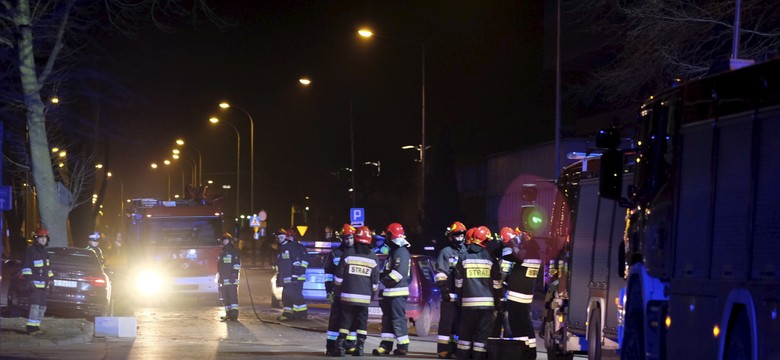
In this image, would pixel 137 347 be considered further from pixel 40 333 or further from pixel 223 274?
pixel 223 274

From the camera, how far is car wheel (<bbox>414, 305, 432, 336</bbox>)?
19.6 m

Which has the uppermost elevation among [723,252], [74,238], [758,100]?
[758,100]

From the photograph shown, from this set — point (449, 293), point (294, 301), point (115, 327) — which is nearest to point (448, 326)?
point (449, 293)

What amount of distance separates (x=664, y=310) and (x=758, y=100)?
229 cm

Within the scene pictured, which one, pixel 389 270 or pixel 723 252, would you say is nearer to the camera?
pixel 723 252

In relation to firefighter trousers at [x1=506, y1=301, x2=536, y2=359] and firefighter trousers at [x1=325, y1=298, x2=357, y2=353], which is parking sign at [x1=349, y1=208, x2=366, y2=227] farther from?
firefighter trousers at [x1=506, y1=301, x2=536, y2=359]

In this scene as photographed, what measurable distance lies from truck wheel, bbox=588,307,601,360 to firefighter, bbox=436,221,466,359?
2903mm

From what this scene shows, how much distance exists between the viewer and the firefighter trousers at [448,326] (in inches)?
613

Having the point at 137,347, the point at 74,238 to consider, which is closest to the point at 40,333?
the point at 137,347

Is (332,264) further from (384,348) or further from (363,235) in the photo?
(384,348)

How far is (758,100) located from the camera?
298 inches

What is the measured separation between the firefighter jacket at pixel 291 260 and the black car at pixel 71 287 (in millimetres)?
3328

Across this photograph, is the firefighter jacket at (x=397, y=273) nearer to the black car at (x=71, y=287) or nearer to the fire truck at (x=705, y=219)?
the fire truck at (x=705, y=219)

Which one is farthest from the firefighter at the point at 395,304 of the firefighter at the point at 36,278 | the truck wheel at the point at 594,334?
the firefighter at the point at 36,278
